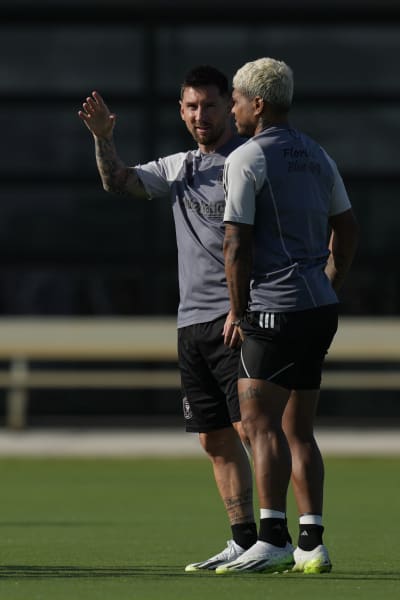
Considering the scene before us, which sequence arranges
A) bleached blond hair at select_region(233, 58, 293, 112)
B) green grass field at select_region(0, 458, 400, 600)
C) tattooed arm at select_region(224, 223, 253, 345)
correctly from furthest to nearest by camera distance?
1. bleached blond hair at select_region(233, 58, 293, 112)
2. tattooed arm at select_region(224, 223, 253, 345)
3. green grass field at select_region(0, 458, 400, 600)

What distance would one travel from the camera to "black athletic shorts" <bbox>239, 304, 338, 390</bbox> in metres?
6.01

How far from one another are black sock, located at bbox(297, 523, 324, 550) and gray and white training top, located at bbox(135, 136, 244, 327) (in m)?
0.86

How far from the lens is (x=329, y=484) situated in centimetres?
1155

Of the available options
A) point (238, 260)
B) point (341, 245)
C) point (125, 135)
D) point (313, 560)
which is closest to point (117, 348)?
point (125, 135)

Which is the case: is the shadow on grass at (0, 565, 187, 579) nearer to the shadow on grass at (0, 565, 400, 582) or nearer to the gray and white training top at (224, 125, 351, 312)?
the shadow on grass at (0, 565, 400, 582)

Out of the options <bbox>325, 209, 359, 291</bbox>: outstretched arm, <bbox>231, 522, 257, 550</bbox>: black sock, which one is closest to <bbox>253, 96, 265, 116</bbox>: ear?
<bbox>325, 209, 359, 291</bbox>: outstretched arm

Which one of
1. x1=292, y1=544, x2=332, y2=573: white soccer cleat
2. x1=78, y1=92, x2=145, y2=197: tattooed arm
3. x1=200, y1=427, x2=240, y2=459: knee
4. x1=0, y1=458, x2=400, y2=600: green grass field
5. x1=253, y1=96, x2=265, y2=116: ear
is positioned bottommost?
x1=0, y1=458, x2=400, y2=600: green grass field

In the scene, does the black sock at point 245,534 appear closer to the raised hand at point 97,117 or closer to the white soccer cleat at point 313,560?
the white soccer cleat at point 313,560

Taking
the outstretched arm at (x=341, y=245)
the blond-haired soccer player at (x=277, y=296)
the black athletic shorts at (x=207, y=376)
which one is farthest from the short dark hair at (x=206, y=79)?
the black athletic shorts at (x=207, y=376)

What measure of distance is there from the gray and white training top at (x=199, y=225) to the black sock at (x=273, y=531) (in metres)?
0.82

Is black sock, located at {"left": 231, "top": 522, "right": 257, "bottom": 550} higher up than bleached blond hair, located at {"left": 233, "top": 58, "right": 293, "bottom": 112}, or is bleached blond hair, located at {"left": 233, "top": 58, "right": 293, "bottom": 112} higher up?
bleached blond hair, located at {"left": 233, "top": 58, "right": 293, "bottom": 112}

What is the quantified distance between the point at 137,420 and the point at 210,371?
11.0m

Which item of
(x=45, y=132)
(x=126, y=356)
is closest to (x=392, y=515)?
(x=126, y=356)

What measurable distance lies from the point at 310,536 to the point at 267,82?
1610mm
